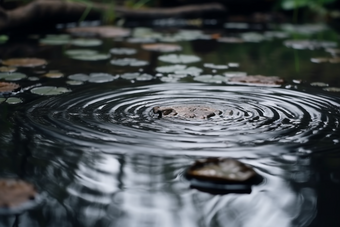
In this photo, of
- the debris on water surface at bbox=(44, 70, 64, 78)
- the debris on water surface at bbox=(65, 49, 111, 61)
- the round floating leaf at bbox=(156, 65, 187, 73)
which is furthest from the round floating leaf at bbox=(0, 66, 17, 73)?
the round floating leaf at bbox=(156, 65, 187, 73)

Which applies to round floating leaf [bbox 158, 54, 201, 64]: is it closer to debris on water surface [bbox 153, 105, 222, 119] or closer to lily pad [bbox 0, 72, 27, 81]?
lily pad [bbox 0, 72, 27, 81]

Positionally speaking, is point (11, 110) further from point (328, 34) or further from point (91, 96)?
point (328, 34)

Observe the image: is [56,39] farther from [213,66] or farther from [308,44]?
[308,44]

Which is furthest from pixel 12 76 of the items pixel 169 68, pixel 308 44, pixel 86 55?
pixel 308 44

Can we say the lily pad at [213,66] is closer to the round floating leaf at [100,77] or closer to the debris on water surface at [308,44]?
the round floating leaf at [100,77]

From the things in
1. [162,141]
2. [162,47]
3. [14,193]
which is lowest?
[14,193]

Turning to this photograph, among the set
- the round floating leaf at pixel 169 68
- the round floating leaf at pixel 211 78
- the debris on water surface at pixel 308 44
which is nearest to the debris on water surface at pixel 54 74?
the round floating leaf at pixel 169 68

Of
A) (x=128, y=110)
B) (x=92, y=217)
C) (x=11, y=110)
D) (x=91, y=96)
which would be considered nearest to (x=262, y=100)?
(x=128, y=110)
